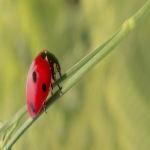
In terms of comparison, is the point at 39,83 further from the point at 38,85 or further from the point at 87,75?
the point at 87,75

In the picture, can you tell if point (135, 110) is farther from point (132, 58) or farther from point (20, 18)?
point (20, 18)

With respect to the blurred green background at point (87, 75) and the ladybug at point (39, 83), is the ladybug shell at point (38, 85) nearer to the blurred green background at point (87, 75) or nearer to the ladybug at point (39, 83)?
the ladybug at point (39, 83)

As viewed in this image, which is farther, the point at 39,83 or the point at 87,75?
the point at 87,75

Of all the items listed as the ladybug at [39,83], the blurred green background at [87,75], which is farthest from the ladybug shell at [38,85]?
the blurred green background at [87,75]

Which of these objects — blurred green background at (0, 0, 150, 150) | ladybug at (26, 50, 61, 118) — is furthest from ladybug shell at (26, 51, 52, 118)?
blurred green background at (0, 0, 150, 150)

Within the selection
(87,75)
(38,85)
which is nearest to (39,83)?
(38,85)

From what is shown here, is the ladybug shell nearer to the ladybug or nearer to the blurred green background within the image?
the ladybug
